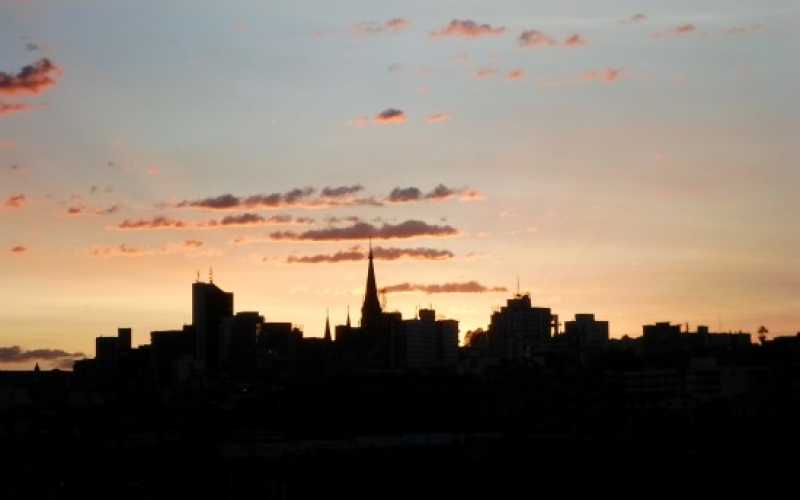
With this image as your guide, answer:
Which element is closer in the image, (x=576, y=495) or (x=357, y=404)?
(x=576, y=495)

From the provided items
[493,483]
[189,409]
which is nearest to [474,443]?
[493,483]

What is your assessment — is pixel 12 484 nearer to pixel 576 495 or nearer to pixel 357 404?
pixel 576 495

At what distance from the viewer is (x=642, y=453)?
449 ft

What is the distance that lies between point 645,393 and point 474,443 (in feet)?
171

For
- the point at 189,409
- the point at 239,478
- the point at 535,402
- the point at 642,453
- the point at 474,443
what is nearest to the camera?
the point at 239,478

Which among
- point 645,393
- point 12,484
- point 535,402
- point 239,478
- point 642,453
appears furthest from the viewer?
point 645,393

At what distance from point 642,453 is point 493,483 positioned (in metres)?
14.8

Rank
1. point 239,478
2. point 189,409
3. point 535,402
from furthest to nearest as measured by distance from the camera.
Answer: point 535,402, point 189,409, point 239,478

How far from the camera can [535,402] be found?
184 m

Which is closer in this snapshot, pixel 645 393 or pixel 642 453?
pixel 642 453

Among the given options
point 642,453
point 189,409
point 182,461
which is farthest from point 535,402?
→ point 182,461

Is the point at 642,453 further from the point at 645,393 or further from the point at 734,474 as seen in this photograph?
the point at 645,393

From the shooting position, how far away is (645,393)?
19600 cm

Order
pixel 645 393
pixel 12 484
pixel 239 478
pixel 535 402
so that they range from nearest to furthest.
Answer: pixel 12 484 → pixel 239 478 → pixel 535 402 → pixel 645 393
